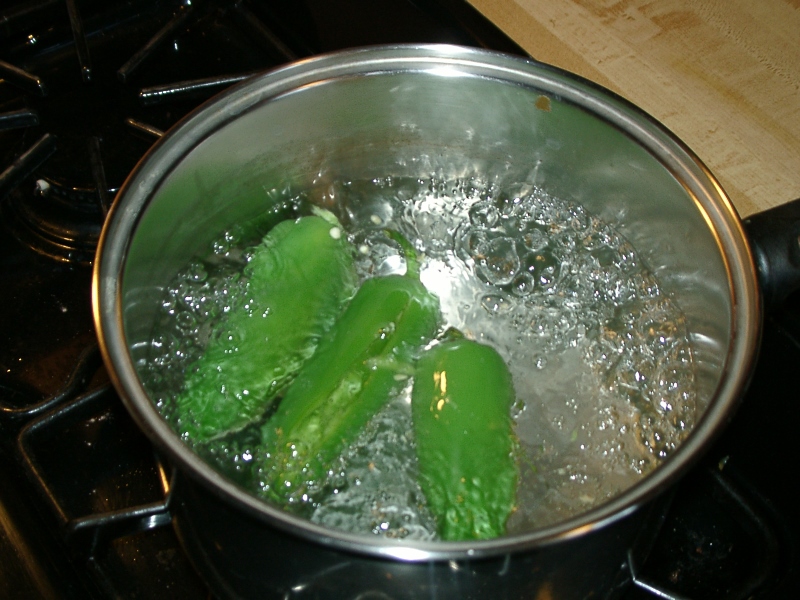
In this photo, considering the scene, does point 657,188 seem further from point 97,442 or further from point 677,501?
point 97,442

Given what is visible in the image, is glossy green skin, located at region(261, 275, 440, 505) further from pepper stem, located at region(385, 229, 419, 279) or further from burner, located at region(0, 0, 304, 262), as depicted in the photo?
burner, located at region(0, 0, 304, 262)

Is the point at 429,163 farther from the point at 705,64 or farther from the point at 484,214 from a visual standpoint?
the point at 705,64

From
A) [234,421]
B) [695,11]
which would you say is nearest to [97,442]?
[234,421]

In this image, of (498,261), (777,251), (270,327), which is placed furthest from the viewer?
(498,261)

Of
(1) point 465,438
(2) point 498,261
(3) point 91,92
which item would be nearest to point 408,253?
(2) point 498,261

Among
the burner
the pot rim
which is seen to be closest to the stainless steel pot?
the pot rim

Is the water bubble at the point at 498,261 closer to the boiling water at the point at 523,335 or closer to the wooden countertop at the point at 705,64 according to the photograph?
the boiling water at the point at 523,335

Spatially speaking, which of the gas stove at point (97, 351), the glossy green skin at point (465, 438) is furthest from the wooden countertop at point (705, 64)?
the glossy green skin at point (465, 438)
